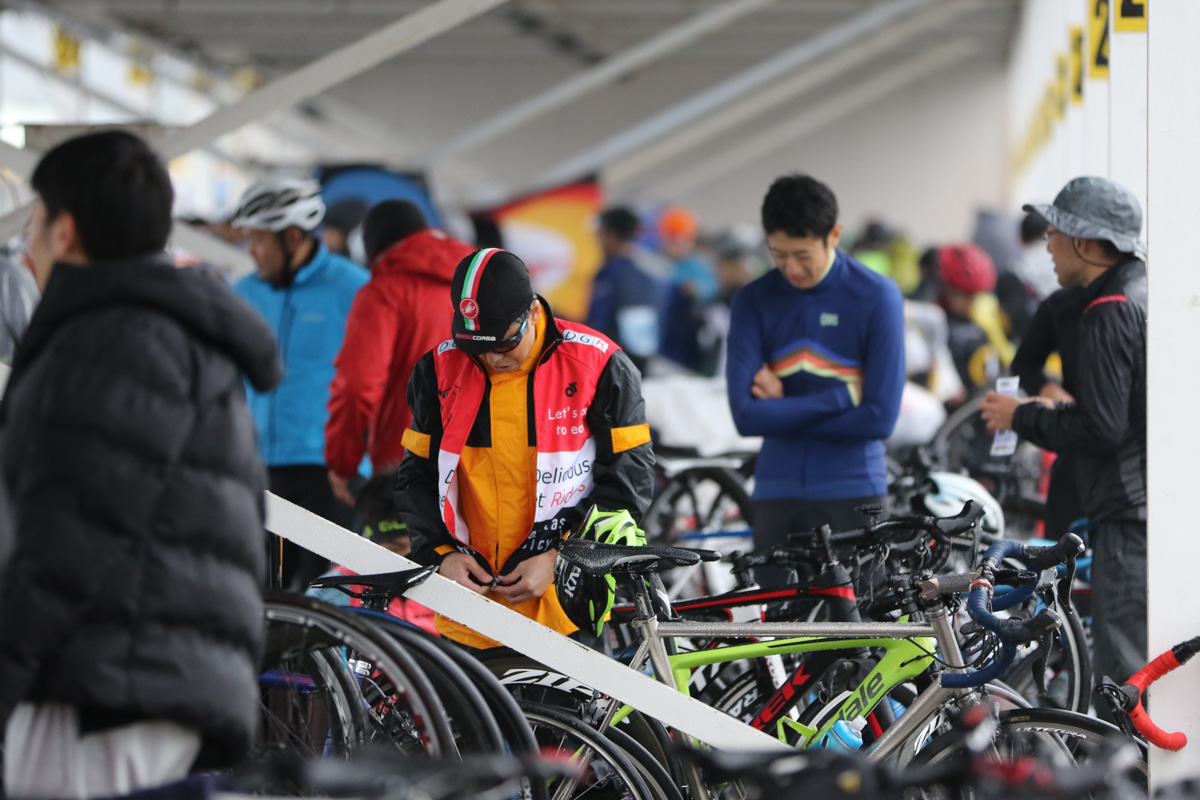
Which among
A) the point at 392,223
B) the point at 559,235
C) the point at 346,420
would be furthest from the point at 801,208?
the point at 559,235

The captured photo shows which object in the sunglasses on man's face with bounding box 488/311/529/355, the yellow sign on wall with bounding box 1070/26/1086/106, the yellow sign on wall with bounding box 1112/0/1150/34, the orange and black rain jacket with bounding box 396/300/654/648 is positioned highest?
the yellow sign on wall with bounding box 1070/26/1086/106

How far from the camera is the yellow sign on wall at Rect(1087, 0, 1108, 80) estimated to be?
17.2 feet

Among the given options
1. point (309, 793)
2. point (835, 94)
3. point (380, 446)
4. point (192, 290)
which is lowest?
point (309, 793)

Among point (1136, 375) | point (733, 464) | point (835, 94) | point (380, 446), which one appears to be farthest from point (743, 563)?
point (835, 94)

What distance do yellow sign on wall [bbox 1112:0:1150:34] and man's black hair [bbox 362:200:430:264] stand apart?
239 centimetres

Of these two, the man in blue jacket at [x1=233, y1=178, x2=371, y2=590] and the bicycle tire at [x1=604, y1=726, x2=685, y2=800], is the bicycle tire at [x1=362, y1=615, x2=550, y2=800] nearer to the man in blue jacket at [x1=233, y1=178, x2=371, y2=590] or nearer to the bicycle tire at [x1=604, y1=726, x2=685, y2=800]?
the bicycle tire at [x1=604, y1=726, x2=685, y2=800]

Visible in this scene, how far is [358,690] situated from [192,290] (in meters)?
1.10

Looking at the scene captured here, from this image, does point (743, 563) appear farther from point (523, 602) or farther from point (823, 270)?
point (823, 270)

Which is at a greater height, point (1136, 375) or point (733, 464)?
point (1136, 375)

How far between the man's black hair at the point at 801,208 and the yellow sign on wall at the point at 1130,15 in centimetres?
93

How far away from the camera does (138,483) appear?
2154mm

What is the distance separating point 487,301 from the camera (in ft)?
10.8

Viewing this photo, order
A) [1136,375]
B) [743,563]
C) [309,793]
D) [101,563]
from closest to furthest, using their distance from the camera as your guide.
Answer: [101,563], [309,793], [743,563], [1136,375]

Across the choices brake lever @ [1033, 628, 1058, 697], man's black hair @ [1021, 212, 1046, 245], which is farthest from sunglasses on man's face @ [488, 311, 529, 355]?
man's black hair @ [1021, 212, 1046, 245]
